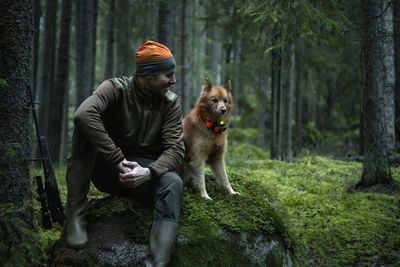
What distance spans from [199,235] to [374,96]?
4.19m

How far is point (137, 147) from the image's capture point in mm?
3494

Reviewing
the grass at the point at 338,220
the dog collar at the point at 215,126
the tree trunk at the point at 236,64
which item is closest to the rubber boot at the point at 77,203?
the dog collar at the point at 215,126

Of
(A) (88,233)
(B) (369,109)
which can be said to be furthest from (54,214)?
(B) (369,109)

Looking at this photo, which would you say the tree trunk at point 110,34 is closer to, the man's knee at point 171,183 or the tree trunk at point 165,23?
the tree trunk at point 165,23

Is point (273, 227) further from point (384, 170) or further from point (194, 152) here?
point (384, 170)

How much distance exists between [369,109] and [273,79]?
4.25 metres

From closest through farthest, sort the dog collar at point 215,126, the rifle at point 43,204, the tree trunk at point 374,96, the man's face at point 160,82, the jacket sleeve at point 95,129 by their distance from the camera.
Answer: the jacket sleeve at point 95,129 < the man's face at point 160,82 < the rifle at point 43,204 < the dog collar at point 215,126 < the tree trunk at point 374,96

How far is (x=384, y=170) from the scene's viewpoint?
232 inches

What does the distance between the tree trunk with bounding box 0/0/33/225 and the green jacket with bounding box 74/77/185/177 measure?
64 centimetres

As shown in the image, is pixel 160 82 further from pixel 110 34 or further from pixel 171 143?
pixel 110 34

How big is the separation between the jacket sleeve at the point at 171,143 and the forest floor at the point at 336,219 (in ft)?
4.51

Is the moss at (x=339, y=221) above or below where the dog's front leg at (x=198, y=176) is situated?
below

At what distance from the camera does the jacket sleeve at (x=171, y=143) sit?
127 inches

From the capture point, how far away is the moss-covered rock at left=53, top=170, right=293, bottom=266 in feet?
10.4
